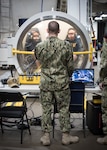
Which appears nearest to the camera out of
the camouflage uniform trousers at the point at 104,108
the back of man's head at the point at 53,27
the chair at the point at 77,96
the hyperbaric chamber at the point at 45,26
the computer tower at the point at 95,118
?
the back of man's head at the point at 53,27

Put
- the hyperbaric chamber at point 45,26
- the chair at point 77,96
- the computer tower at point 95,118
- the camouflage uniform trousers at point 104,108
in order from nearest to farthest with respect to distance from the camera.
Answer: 1. the camouflage uniform trousers at point 104,108
2. the chair at point 77,96
3. the computer tower at point 95,118
4. the hyperbaric chamber at point 45,26

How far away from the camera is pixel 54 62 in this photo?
337cm

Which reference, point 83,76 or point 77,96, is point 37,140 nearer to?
point 77,96

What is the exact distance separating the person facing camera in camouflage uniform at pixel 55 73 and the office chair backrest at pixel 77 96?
0.80 ft

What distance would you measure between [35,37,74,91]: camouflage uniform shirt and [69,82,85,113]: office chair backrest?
11.1 inches

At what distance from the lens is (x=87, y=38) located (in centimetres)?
476

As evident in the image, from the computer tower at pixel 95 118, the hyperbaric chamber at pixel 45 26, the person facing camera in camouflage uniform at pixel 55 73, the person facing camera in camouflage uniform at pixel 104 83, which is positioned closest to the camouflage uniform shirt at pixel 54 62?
the person facing camera in camouflage uniform at pixel 55 73

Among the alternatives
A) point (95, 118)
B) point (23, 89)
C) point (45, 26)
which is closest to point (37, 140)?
point (23, 89)

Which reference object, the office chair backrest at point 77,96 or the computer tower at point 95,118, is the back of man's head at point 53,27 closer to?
the office chair backrest at point 77,96

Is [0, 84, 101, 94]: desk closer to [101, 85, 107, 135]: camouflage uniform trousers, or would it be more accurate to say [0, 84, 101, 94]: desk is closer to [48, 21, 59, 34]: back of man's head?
[101, 85, 107, 135]: camouflage uniform trousers

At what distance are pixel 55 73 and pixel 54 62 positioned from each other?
0.14 m

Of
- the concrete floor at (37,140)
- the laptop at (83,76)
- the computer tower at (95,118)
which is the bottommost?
the concrete floor at (37,140)

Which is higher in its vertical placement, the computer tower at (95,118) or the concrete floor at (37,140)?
the computer tower at (95,118)

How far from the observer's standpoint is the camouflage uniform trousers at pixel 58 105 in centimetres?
347
